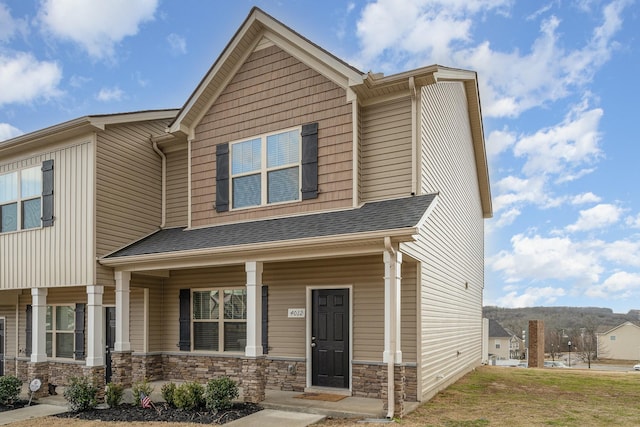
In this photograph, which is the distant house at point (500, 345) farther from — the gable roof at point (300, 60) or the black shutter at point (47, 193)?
the black shutter at point (47, 193)

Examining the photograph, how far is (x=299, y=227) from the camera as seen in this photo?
9.08 meters

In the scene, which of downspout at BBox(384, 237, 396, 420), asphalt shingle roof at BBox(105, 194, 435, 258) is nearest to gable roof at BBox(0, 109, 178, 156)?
asphalt shingle roof at BBox(105, 194, 435, 258)

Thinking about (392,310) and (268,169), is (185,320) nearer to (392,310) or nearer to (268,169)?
(268,169)

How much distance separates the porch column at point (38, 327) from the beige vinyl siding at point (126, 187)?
215cm

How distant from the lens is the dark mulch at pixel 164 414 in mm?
7980

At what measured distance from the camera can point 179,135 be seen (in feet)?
39.1

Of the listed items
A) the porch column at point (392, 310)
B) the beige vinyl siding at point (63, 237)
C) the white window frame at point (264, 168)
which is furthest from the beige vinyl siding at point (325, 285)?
the beige vinyl siding at point (63, 237)

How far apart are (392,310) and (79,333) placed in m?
8.93

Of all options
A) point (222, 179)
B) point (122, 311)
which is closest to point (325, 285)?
point (222, 179)

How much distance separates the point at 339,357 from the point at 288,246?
2.58 m

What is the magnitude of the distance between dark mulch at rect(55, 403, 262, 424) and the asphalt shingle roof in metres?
2.90

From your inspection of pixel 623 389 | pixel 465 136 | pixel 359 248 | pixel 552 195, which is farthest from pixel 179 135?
pixel 552 195

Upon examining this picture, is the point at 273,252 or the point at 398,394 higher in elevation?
the point at 273,252

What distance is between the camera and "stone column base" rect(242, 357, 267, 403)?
8719 mm
